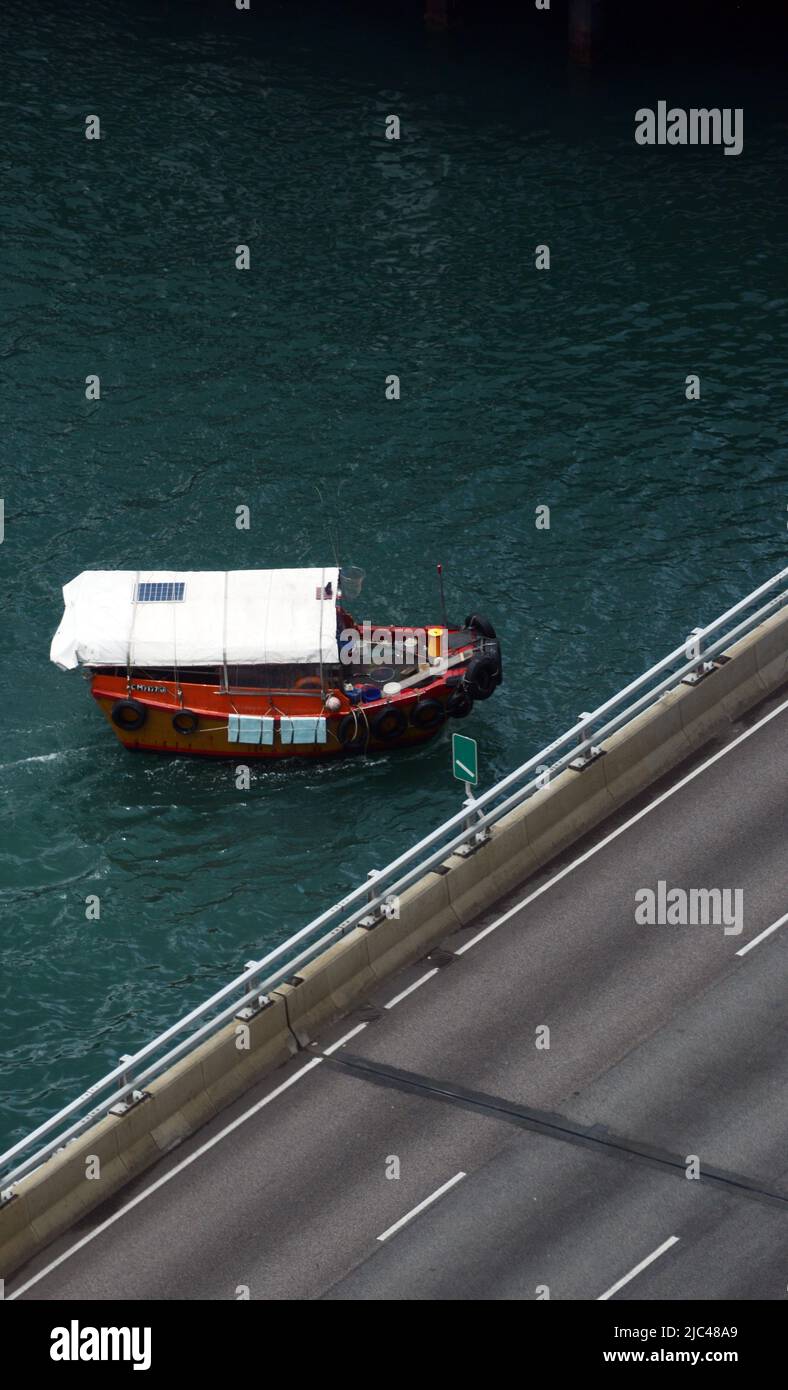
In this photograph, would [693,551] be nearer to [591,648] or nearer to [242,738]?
[591,648]

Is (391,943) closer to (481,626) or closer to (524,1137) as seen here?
(524,1137)

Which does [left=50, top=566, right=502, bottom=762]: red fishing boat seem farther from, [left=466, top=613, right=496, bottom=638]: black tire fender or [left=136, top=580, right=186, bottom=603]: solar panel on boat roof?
[left=466, top=613, right=496, bottom=638]: black tire fender

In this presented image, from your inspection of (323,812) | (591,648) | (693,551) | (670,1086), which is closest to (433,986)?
(670,1086)

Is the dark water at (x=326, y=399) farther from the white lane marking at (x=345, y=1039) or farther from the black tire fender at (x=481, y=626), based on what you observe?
the white lane marking at (x=345, y=1039)

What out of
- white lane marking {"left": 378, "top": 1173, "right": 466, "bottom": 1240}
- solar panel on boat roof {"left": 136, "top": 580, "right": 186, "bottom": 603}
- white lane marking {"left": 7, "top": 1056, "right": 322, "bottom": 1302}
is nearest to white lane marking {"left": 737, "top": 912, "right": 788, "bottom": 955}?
white lane marking {"left": 378, "top": 1173, "right": 466, "bottom": 1240}

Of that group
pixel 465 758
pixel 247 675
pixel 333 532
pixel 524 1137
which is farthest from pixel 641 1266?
pixel 333 532
